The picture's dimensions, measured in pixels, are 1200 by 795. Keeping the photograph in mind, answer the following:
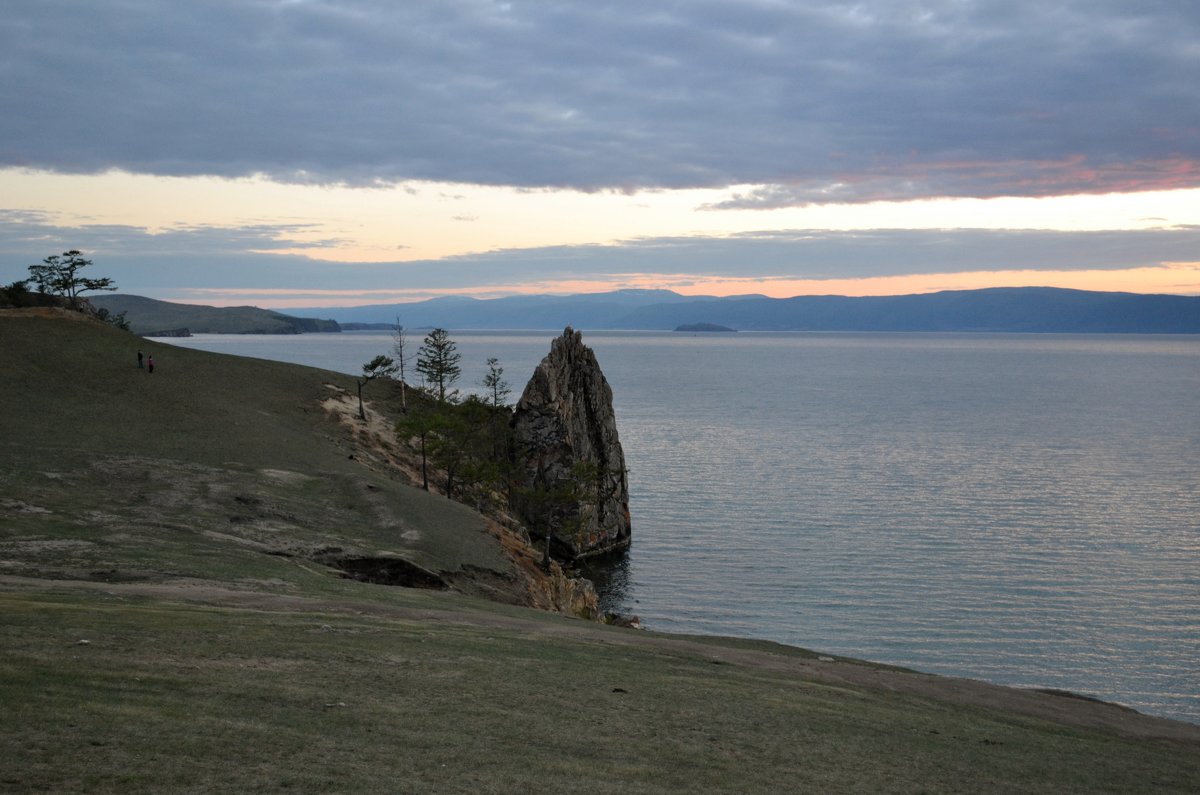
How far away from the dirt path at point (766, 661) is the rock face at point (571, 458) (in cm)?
4577

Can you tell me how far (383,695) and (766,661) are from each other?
14487 mm

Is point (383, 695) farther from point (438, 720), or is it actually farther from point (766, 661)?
point (766, 661)

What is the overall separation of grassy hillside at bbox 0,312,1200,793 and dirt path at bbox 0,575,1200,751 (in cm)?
16

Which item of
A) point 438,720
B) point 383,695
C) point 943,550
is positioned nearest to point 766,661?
point 383,695

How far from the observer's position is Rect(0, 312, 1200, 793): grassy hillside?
13406mm

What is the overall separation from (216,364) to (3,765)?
3348 inches

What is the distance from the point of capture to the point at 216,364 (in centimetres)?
9050

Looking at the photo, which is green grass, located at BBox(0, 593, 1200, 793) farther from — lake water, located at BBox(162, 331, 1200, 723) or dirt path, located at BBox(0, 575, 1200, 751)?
lake water, located at BBox(162, 331, 1200, 723)

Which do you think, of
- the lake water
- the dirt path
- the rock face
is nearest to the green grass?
the dirt path

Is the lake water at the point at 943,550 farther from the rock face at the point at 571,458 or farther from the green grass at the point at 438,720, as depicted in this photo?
the green grass at the point at 438,720

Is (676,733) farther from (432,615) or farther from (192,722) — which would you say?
(432,615)

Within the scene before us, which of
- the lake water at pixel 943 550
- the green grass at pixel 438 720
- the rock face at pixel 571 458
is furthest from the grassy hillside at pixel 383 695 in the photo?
the rock face at pixel 571 458

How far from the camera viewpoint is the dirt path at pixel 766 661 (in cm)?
2547

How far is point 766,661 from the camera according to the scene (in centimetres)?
2831
